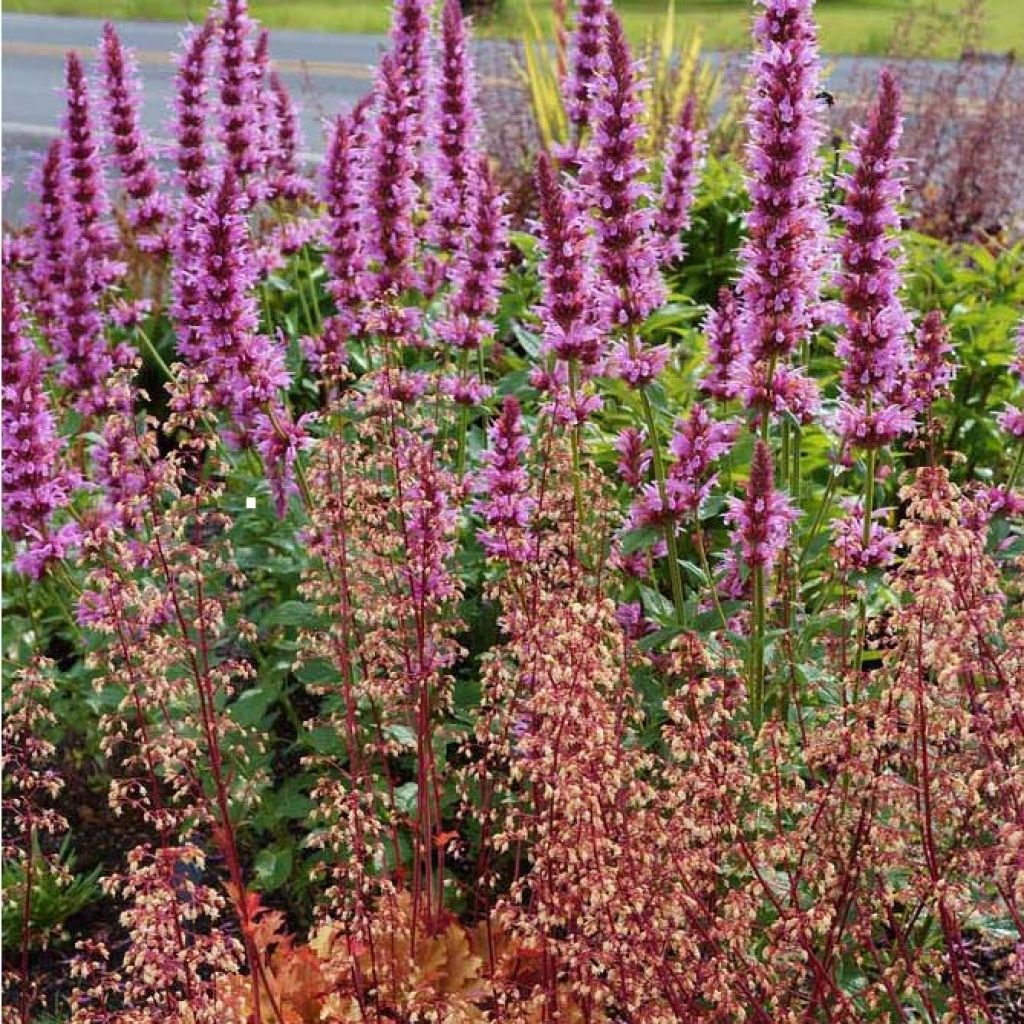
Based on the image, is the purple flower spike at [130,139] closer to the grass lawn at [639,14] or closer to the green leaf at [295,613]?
the green leaf at [295,613]

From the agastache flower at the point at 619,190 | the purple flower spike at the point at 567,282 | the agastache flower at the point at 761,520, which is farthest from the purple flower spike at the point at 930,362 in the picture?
the purple flower spike at the point at 567,282

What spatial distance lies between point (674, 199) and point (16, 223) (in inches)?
319

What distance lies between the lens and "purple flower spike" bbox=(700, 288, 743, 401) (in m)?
4.02

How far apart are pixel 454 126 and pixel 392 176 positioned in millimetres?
279

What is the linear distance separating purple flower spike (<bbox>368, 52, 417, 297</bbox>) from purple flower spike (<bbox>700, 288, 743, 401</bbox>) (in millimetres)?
1075

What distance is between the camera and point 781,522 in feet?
11.3

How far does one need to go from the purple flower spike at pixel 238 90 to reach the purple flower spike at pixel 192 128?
7 centimetres

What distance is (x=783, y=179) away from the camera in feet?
11.5

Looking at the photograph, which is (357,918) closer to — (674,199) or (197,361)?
(197,361)

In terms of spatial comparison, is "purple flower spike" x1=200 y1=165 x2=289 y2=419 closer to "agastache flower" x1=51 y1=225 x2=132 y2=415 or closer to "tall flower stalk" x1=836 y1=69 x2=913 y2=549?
"agastache flower" x1=51 y1=225 x2=132 y2=415

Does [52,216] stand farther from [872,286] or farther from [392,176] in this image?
[872,286]

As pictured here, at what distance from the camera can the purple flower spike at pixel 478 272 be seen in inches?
175

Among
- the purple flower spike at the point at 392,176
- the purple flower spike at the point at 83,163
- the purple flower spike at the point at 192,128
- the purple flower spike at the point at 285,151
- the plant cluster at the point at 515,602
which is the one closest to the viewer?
the plant cluster at the point at 515,602

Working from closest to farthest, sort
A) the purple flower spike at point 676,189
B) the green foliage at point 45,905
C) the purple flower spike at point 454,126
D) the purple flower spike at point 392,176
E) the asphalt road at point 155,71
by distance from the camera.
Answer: the green foliage at point 45,905 → the purple flower spike at point 392,176 → the purple flower spike at point 454,126 → the purple flower spike at point 676,189 → the asphalt road at point 155,71
